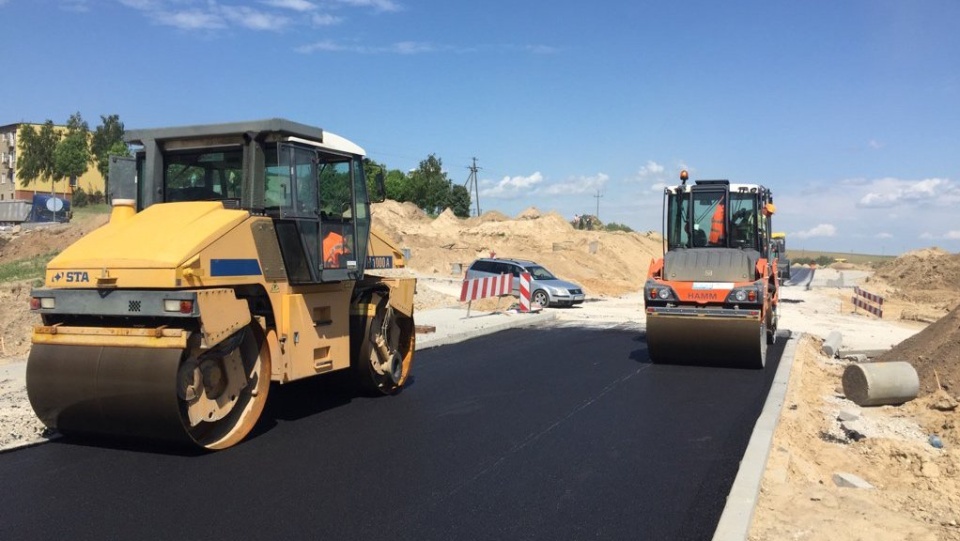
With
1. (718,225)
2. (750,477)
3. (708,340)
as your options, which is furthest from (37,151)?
(750,477)

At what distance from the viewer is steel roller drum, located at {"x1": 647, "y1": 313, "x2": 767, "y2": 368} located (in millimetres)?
10922

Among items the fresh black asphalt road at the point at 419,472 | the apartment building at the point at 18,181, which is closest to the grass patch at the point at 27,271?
the fresh black asphalt road at the point at 419,472

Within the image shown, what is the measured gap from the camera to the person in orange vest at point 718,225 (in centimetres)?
1295

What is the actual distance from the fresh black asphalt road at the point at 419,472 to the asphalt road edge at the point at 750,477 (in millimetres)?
Result: 147

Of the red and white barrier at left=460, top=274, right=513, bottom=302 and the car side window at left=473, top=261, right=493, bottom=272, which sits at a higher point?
the car side window at left=473, top=261, right=493, bottom=272

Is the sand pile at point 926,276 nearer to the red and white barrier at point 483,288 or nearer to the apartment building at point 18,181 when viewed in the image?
the red and white barrier at point 483,288

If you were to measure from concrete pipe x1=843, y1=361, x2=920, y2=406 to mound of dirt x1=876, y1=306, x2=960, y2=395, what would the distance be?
21.4 inches

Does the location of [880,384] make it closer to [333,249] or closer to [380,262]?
[380,262]

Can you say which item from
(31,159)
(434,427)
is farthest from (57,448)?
(31,159)

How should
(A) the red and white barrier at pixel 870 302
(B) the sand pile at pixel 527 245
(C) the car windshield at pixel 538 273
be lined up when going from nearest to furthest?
1. (A) the red and white barrier at pixel 870 302
2. (C) the car windshield at pixel 538 273
3. (B) the sand pile at pixel 527 245

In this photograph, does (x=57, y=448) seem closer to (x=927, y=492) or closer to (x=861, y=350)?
(x=927, y=492)

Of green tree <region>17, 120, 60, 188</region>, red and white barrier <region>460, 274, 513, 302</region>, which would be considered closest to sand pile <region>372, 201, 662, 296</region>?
red and white barrier <region>460, 274, 513, 302</region>

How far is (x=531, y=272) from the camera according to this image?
24797 millimetres

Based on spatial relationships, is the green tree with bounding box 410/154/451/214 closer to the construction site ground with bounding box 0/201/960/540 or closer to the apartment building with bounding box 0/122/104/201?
the apartment building with bounding box 0/122/104/201
